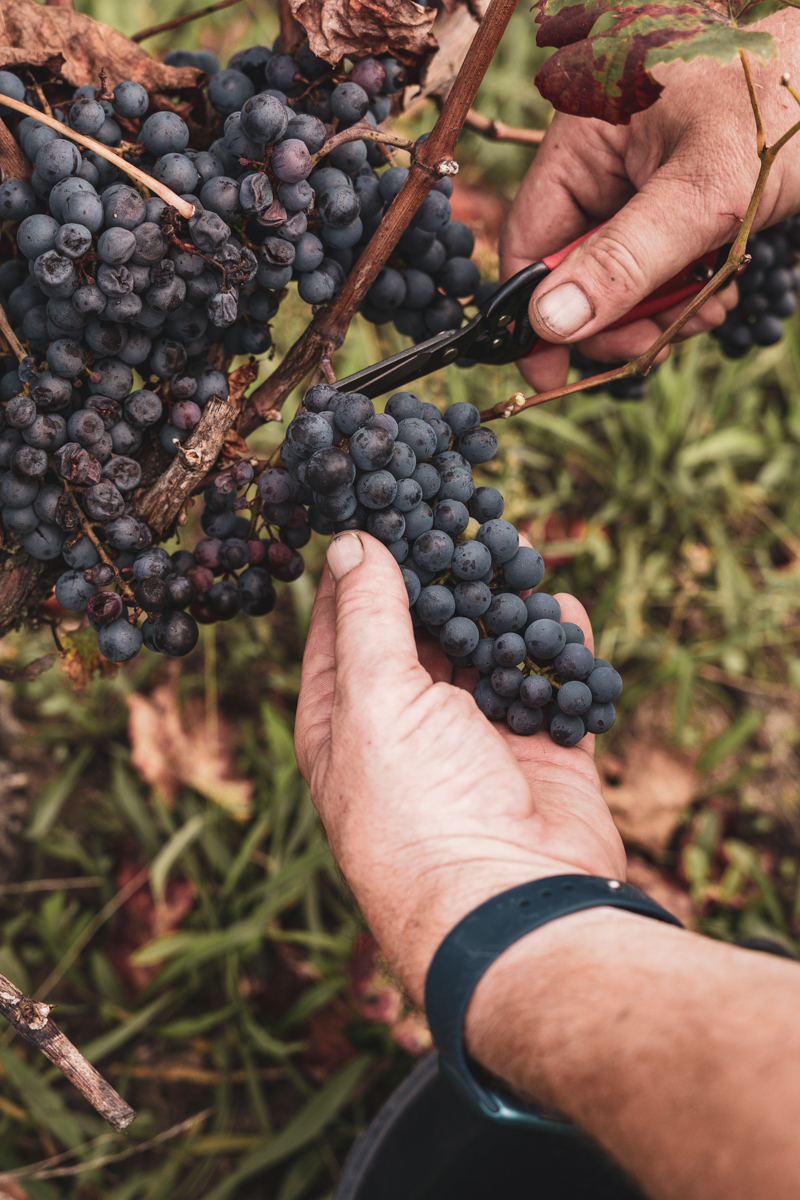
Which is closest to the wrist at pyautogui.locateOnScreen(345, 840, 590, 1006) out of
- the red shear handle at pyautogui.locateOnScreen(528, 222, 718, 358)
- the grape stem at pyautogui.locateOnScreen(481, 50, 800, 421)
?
the grape stem at pyautogui.locateOnScreen(481, 50, 800, 421)

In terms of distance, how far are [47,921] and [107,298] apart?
5.66 feet

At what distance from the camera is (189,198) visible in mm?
945

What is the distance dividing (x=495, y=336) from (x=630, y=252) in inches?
→ 9.0

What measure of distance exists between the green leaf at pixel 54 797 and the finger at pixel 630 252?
5.98 feet

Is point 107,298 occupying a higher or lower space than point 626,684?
higher

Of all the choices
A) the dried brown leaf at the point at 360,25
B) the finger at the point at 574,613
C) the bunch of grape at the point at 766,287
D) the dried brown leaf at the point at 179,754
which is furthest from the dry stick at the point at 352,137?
the dried brown leaf at the point at 179,754

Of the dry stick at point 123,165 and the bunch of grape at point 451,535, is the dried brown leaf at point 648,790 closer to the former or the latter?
the bunch of grape at point 451,535

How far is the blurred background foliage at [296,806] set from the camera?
6.09 feet

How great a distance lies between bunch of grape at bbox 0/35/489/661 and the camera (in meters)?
0.91

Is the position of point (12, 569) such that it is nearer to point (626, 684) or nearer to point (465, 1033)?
point (465, 1033)

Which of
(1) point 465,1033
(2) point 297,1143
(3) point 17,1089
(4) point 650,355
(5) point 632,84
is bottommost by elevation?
(2) point 297,1143

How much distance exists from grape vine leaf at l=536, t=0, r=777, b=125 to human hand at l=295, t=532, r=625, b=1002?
0.60 meters

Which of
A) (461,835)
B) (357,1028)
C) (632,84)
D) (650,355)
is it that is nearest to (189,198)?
(632,84)

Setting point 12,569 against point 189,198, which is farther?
point 12,569
